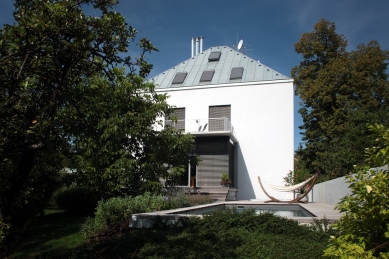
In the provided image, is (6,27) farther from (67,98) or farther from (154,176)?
(154,176)

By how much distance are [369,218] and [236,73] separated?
21.0m

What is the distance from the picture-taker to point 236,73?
918 inches

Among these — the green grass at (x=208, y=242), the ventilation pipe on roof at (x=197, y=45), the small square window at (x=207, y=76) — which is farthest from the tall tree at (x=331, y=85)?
the green grass at (x=208, y=242)

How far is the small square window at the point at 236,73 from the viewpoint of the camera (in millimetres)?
22969

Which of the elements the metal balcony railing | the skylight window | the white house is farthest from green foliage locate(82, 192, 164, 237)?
the skylight window

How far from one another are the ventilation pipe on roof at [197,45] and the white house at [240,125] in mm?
5309

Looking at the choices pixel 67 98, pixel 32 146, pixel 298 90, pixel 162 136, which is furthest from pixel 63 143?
pixel 298 90

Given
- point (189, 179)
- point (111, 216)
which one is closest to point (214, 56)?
point (189, 179)

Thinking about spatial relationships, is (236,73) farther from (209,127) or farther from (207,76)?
(209,127)

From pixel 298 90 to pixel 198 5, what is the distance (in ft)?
53.4

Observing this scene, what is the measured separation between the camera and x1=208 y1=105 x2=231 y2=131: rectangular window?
20.8m

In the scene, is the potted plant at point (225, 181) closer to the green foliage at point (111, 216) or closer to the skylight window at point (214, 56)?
the skylight window at point (214, 56)

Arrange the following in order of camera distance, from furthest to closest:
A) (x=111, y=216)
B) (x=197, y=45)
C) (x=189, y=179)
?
(x=197, y=45)
(x=189, y=179)
(x=111, y=216)

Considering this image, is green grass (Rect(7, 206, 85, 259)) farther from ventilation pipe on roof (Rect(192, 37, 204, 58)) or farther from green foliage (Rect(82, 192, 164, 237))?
ventilation pipe on roof (Rect(192, 37, 204, 58))
